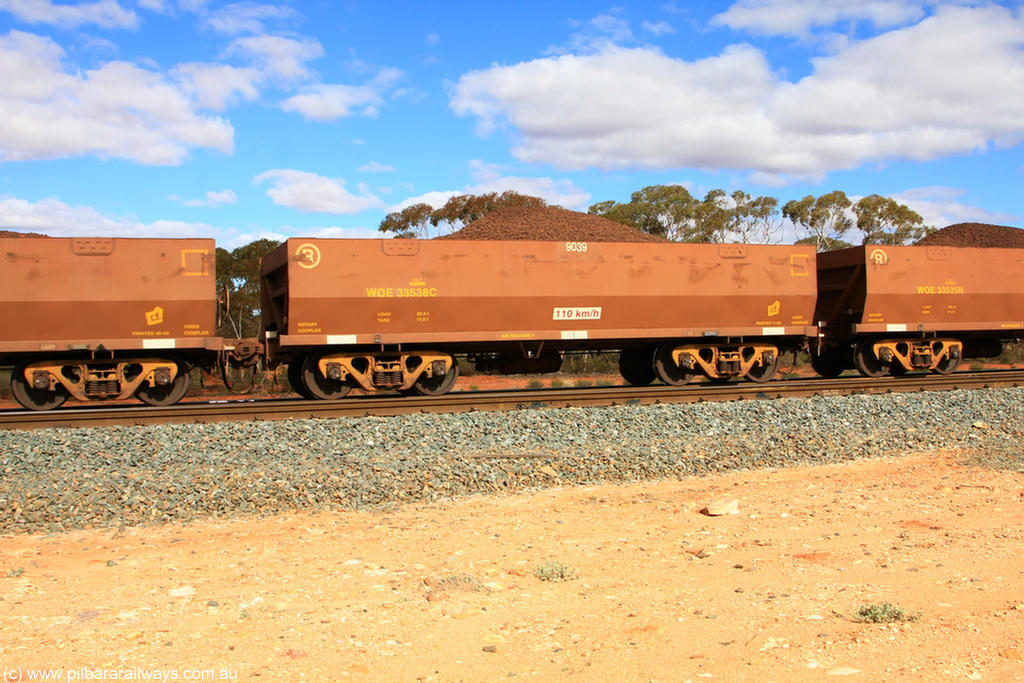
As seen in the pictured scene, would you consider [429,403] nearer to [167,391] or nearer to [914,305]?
[167,391]

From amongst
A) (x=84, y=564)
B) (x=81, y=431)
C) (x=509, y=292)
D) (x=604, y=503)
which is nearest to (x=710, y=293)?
(x=509, y=292)

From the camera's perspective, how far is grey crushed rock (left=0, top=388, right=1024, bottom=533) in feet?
22.3

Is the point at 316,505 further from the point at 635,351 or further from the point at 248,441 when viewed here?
the point at 635,351

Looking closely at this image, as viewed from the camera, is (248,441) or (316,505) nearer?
(316,505)

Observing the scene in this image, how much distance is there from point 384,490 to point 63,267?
25.9 feet

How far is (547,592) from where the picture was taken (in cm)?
484

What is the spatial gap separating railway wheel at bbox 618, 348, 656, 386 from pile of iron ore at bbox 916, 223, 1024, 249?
119 feet

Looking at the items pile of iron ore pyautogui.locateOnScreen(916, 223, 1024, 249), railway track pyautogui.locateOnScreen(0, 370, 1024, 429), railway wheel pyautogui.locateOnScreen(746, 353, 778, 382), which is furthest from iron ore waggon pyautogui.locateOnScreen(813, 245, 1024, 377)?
pile of iron ore pyautogui.locateOnScreen(916, 223, 1024, 249)

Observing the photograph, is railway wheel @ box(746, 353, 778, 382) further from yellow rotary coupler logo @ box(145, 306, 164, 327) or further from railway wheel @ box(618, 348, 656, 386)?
yellow rotary coupler logo @ box(145, 306, 164, 327)

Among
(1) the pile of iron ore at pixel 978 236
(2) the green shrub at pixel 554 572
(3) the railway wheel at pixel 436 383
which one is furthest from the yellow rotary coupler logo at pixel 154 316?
(1) the pile of iron ore at pixel 978 236

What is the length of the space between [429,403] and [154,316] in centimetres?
464

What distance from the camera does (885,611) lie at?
13.6ft

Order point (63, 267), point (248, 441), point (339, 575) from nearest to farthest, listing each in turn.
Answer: point (339, 575) < point (248, 441) < point (63, 267)

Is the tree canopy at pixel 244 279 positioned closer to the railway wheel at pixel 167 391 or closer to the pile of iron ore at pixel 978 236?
the railway wheel at pixel 167 391
